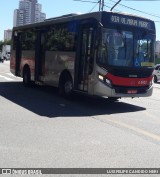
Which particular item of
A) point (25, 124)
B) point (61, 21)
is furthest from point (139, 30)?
point (25, 124)

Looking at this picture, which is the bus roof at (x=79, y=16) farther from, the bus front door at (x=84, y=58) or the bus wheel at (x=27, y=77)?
the bus wheel at (x=27, y=77)

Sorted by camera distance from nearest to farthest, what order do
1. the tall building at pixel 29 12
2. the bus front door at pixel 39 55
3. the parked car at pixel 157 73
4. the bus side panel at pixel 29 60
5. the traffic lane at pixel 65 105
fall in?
the traffic lane at pixel 65 105 → the bus front door at pixel 39 55 → the bus side panel at pixel 29 60 → the parked car at pixel 157 73 → the tall building at pixel 29 12

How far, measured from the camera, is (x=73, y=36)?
46.8ft

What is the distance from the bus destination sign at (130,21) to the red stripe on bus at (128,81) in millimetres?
1784

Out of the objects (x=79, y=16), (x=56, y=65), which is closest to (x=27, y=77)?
(x=56, y=65)

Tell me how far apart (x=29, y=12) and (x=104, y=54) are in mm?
51670

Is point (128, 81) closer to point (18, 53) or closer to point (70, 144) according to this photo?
point (70, 144)

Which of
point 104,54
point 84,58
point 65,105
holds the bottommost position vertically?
point 65,105

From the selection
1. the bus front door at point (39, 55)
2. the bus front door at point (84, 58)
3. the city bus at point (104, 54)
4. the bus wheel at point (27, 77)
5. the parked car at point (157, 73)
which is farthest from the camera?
the parked car at point (157, 73)

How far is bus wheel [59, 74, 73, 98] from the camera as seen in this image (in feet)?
47.1

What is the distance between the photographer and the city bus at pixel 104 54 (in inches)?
490

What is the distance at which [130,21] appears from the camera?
13.1 m

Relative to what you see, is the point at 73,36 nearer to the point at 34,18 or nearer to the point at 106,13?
the point at 106,13

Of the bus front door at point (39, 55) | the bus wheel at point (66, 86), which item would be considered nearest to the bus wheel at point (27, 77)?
the bus front door at point (39, 55)
